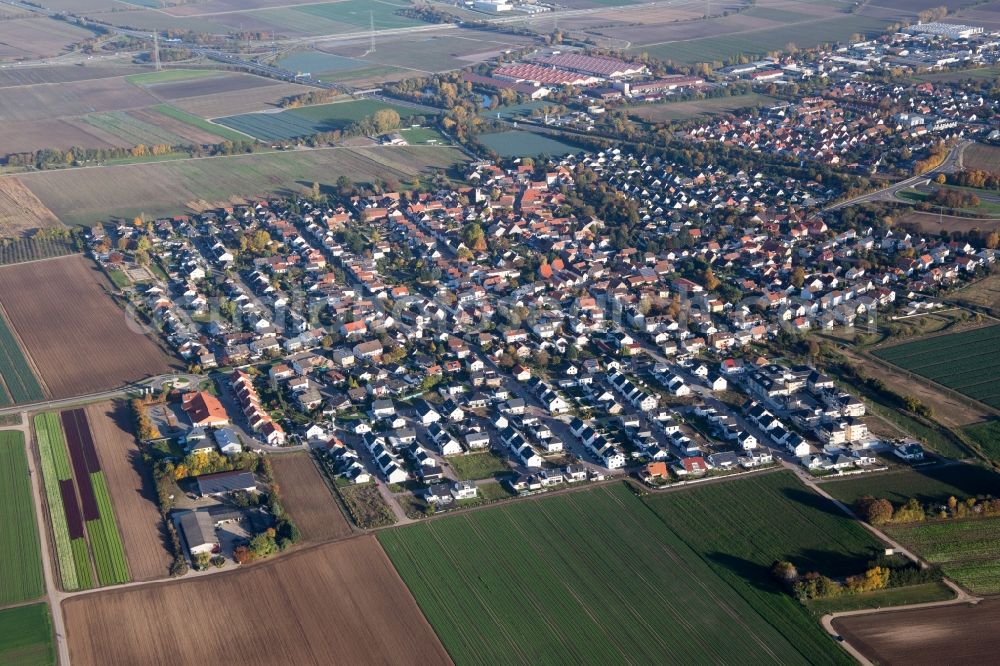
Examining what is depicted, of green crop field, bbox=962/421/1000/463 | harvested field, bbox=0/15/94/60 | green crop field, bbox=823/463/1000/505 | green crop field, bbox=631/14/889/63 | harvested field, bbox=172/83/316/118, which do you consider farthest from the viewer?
harvested field, bbox=0/15/94/60

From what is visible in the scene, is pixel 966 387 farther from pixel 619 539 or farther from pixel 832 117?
pixel 832 117

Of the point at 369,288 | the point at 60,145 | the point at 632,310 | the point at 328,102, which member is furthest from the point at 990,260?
the point at 60,145

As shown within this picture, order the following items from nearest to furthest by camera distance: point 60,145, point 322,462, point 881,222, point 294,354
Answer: point 322,462, point 294,354, point 881,222, point 60,145

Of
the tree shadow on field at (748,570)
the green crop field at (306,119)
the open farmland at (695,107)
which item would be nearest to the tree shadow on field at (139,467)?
the tree shadow on field at (748,570)

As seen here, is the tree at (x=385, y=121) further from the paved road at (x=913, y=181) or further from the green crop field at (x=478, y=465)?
the green crop field at (x=478, y=465)

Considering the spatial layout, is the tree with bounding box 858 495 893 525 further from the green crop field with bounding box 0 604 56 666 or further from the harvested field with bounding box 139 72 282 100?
the harvested field with bounding box 139 72 282 100

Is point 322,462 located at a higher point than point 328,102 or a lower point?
lower

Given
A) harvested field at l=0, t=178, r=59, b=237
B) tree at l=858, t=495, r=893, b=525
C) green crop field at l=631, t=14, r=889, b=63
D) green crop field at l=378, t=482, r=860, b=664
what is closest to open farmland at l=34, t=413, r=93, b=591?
green crop field at l=378, t=482, r=860, b=664
